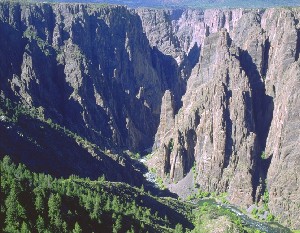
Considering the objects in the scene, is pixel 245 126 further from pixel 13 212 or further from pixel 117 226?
pixel 13 212

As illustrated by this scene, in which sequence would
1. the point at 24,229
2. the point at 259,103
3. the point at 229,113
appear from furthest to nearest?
the point at 259,103, the point at 229,113, the point at 24,229

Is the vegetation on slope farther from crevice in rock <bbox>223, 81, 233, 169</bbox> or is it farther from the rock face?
crevice in rock <bbox>223, 81, 233, 169</bbox>

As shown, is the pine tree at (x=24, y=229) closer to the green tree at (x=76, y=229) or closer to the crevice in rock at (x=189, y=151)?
the green tree at (x=76, y=229)

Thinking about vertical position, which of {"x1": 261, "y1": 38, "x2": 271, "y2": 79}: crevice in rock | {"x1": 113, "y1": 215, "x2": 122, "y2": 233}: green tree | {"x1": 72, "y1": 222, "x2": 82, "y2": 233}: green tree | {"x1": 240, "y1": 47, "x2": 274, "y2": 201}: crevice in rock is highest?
{"x1": 261, "y1": 38, "x2": 271, "y2": 79}: crevice in rock

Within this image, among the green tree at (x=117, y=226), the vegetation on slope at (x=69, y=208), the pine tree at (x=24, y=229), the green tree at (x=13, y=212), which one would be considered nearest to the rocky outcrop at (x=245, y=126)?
the vegetation on slope at (x=69, y=208)

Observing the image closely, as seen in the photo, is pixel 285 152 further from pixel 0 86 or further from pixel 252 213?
pixel 0 86

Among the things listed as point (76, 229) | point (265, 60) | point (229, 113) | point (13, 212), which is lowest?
point (76, 229)

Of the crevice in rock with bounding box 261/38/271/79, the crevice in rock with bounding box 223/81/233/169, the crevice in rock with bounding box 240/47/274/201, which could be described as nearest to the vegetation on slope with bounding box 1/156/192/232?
the crevice in rock with bounding box 223/81/233/169

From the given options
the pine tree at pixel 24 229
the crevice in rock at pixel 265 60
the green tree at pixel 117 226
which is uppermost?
the crevice in rock at pixel 265 60

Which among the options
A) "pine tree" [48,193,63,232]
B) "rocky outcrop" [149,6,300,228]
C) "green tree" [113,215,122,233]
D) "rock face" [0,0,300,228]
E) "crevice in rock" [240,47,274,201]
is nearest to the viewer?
"pine tree" [48,193,63,232]

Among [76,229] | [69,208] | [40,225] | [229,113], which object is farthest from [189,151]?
[40,225]

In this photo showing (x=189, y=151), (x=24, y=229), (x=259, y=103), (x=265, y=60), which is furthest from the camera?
(x=265, y=60)

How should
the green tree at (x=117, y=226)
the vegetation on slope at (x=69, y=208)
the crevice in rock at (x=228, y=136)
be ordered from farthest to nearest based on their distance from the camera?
the crevice in rock at (x=228, y=136) → the green tree at (x=117, y=226) → the vegetation on slope at (x=69, y=208)
